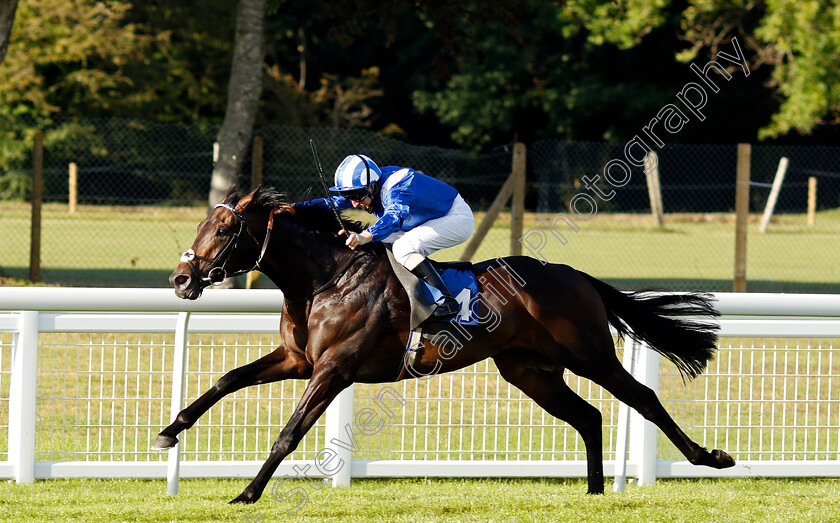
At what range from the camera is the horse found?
4367 mm

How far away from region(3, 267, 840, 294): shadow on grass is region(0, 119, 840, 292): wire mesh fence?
0.03m

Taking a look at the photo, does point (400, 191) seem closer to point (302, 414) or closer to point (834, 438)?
point (302, 414)

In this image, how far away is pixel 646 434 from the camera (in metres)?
5.36

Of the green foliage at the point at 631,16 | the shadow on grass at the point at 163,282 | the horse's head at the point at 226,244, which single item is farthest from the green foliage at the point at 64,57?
the horse's head at the point at 226,244

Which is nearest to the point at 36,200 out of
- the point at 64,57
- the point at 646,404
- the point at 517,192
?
the point at 517,192

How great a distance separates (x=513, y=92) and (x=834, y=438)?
79.1 feet

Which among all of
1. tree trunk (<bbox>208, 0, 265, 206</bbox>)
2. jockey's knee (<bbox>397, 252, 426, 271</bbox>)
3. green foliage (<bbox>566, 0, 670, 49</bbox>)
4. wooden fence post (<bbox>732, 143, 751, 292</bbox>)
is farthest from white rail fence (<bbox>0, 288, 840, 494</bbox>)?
green foliage (<bbox>566, 0, 670, 49</bbox>)

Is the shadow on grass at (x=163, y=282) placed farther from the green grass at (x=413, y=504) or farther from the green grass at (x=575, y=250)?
the green grass at (x=413, y=504)

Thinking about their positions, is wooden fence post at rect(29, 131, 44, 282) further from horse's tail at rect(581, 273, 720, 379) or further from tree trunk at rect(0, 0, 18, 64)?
horse's tail at rect(581, 273, 720, 379)

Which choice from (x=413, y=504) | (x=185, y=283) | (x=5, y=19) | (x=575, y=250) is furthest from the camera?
(x=575, y=250)

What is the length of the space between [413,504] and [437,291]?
0.91 m

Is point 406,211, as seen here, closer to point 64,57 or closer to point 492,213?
point 492,213

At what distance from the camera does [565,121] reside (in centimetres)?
2955

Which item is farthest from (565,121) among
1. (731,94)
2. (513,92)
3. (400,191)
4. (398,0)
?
(400,191)
